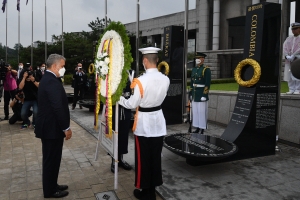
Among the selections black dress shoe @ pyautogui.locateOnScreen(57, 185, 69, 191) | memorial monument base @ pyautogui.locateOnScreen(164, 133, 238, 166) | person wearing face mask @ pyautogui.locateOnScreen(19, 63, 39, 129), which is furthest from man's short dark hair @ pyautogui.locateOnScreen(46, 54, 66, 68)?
person wearing face mask @ pyautogui.locateOnScreen(19, 63, 39, 129)

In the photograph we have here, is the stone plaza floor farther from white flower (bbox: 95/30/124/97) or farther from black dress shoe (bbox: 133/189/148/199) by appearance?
white flower (bbox: 95/30/124/97)

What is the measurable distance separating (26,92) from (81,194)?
507cm

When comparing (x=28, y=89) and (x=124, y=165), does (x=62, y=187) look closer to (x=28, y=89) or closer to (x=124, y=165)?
(x=124, y=165)

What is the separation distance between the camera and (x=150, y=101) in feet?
12.4

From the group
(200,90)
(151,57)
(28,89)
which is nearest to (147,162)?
(151,57)

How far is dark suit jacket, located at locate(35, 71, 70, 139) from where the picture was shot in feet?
12.5

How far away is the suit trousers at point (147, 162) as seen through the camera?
152 inches

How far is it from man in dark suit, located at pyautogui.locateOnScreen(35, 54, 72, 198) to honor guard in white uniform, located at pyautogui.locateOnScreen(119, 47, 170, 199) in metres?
0.83

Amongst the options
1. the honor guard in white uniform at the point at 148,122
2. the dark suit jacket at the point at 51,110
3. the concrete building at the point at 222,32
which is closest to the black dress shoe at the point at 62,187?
the dark suit jacket at the point at 51,110

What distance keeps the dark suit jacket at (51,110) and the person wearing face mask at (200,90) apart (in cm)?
408

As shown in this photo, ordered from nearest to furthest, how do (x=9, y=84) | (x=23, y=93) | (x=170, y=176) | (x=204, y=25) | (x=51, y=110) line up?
1. (x=51, y=110)
2. (x=170, y=176)
3. (x=23, y=93)
4. (x=9, y=84)
5. (x=204, y=25)

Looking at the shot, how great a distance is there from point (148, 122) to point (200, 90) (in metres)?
3.71

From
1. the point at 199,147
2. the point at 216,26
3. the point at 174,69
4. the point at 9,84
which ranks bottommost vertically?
the point at 199,147

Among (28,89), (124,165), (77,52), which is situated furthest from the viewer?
(77,52)
